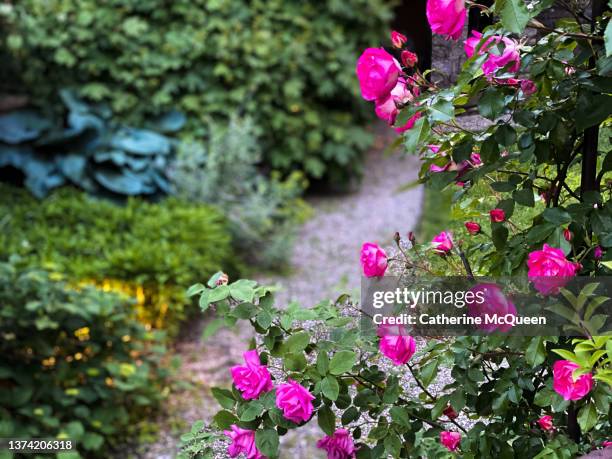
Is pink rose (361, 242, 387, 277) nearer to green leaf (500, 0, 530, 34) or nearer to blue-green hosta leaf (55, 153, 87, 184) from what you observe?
green leaf (500, 0, 530, 34)

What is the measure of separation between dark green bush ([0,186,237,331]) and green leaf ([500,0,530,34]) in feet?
9.00

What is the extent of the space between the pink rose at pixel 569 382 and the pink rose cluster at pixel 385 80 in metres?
0.35

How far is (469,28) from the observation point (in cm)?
123

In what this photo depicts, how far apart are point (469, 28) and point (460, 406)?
1.85 ft

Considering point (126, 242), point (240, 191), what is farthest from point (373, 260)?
point (240, 191)

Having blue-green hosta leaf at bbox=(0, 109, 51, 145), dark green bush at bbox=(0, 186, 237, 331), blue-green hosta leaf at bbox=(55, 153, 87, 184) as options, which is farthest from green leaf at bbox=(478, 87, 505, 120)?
blue-green hosta leaf at bbox=(0, 109, 51, 145)

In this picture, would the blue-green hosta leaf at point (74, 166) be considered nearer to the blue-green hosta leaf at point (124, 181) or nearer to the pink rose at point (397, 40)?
the blue-green hosta leaf at point (124, 181)

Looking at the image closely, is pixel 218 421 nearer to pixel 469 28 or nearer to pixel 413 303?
pixel 413 303

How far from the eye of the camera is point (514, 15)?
0.86 m

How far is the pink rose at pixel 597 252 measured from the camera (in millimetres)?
1071

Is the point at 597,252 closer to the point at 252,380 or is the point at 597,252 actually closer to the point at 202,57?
the point at 252,380

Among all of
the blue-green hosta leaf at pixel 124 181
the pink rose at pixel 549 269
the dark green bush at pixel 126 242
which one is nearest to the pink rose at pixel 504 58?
the pink rose at pixel 549 269

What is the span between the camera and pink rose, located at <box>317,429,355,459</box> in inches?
47.4

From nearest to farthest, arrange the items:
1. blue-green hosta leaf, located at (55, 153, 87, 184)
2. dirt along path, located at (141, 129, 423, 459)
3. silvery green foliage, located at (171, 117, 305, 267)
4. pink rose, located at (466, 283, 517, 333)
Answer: pink rose, located at (466, 283, 517, 333), dirt along path, located at (141, 129, 423, 459), silvery green foliage, located at (171, 117, 305, 267), blue-green hosta leaf, located at (55, 153, 87, 184)
